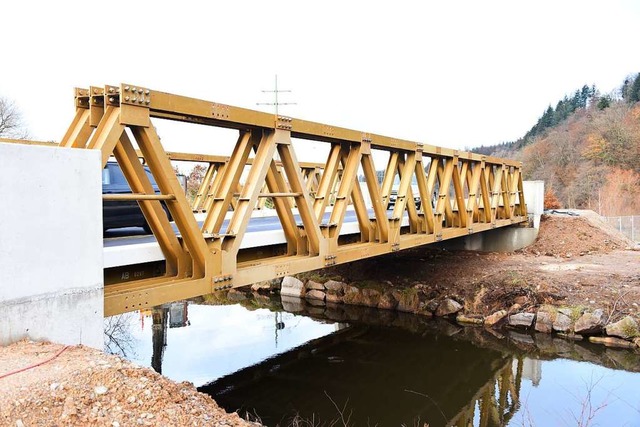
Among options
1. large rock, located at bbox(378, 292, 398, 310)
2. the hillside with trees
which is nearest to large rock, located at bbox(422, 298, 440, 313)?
large rock, located at bbox(378, 292, 398, 310)

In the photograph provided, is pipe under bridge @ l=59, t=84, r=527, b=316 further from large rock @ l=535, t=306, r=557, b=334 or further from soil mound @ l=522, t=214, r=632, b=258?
soil mound @ l=522, t=214, r=632, b=258

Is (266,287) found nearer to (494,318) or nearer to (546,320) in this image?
(494,318)

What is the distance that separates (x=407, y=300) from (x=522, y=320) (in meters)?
3.55

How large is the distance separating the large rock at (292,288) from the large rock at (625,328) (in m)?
9.76

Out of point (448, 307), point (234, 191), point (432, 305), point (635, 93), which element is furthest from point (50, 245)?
point (635, 93)

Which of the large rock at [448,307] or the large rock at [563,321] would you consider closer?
the large rock at [563,321]

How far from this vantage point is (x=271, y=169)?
274 inches

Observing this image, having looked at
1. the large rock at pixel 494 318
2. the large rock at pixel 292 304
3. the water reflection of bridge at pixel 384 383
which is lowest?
the large rock at pixel 292 304

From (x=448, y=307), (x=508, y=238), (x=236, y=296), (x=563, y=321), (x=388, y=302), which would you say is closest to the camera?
(x=563, y=321)

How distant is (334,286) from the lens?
17.8 m

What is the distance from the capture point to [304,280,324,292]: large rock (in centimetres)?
1812

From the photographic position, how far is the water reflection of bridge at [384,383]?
9.12 meters

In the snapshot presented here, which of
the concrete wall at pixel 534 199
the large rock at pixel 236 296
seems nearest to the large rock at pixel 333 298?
the large rock at pixel 236 296

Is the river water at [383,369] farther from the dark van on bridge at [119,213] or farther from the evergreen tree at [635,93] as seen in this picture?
the evergreen tree at [635,93]
